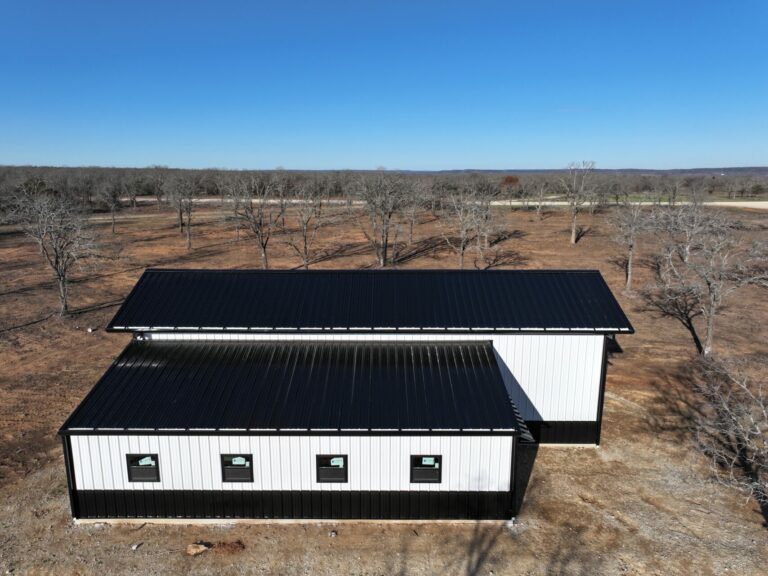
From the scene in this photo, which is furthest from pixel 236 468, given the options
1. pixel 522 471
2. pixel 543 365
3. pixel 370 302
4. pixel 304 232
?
pixel 304 232

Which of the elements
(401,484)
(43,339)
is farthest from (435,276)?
(43,339)

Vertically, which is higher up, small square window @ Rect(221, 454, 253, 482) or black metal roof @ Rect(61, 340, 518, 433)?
black metal roof @ Rect(61, 340, 518, 433)

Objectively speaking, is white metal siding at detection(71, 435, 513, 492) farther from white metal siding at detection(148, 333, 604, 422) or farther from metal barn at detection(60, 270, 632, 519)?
white metal siding at detection(148, 333, 604, 422)

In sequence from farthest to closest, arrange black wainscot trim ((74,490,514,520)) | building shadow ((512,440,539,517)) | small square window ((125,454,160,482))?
1. building shadow ((512,440,539,517))
2. black wainscot trim ((74,490,514,520))
3. small square window ((125,454,160,482))

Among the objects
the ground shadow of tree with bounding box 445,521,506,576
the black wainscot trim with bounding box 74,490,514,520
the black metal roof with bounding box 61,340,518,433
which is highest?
the black metal roof with bounding box 61,340,518,433

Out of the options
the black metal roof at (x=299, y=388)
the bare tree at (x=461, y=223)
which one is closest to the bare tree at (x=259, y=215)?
the bare tree at (x=461, y=223)

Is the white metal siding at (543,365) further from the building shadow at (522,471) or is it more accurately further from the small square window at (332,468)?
the small square window at (332,468)

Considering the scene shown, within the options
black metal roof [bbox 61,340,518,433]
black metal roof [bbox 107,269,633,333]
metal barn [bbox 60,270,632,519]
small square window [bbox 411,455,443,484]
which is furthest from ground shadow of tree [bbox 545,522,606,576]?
black metal roof [bbox 107,269,633,333]

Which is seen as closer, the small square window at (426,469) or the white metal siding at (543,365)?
the small square window at (426,469)
